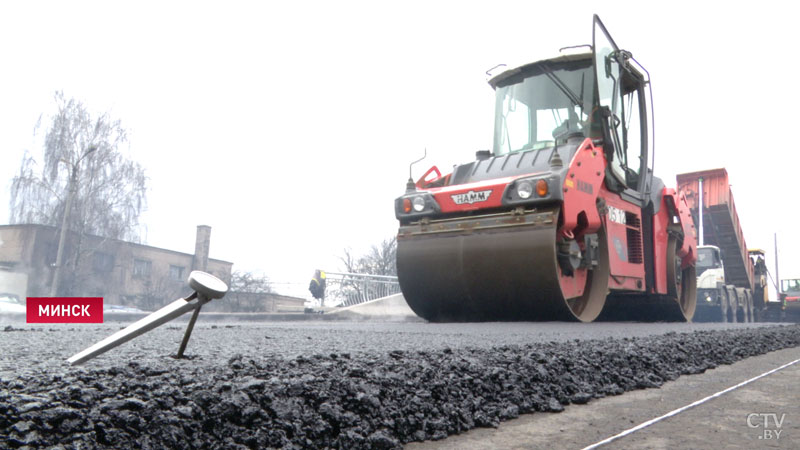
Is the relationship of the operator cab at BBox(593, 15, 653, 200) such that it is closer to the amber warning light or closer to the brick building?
the amber warning light

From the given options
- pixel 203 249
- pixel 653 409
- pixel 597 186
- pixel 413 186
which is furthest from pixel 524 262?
pixel 203 249

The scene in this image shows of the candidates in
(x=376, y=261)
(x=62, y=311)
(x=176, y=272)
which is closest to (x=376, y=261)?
(x=376, y=261)

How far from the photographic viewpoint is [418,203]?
612 cm

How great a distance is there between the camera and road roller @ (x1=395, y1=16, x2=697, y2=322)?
216 inches

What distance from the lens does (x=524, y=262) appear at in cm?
539

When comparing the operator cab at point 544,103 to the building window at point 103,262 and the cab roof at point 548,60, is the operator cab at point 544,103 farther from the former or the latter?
Answer: the building window at point 103,262

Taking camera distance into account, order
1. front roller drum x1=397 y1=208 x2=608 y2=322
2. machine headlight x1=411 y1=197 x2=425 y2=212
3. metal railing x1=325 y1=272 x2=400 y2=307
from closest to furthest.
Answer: front roller drum x1=397 y1=208 x2=608 y2=322 < machine headlight x1=411 y1=197 x2=425 y2=212 < metal railing x1=325 y1=272 x2=400 y2=307

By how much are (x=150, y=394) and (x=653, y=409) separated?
1.70 meters

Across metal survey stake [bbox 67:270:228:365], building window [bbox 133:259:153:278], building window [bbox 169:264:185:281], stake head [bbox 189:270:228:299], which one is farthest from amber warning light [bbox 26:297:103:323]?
building window [bbox 169:264:185:281]

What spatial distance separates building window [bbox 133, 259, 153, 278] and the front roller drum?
26.9 meters

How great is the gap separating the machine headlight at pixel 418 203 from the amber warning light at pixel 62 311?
3298mm

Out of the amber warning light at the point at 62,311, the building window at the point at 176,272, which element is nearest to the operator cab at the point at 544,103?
the amber warning light at the point at 62,311

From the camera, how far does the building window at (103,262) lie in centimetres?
2700

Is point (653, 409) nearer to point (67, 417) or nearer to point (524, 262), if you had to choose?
point (67, 417)
